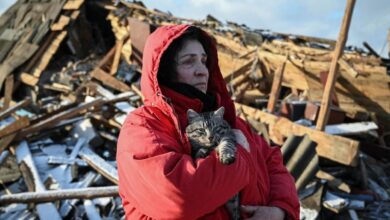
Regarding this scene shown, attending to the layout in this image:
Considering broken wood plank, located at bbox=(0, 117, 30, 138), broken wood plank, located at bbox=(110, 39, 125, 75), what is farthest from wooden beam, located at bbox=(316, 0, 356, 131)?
broken wood plank, located at bbox=(110, 39, 125, 75)

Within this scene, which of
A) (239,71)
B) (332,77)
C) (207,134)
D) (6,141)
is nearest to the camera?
(207,134)

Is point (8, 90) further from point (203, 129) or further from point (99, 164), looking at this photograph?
point (203, 129)

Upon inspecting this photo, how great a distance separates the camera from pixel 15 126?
6.71 metres

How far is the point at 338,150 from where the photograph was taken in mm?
5504

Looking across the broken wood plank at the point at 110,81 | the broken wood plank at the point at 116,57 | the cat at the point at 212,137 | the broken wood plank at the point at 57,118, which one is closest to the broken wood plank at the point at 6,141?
the broken wood plank at the point at 57,118

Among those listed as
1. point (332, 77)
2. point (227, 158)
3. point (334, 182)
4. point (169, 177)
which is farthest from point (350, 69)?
point (169, 177)

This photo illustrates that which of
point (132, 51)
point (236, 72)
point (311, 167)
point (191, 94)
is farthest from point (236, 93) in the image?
point (191, 94)

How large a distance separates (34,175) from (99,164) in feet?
3.32

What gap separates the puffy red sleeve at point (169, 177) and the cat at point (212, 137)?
78 mm

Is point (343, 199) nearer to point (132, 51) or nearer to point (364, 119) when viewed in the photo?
point (364, 119)

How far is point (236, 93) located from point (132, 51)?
4.53 metres

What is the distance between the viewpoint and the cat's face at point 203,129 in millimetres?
1985

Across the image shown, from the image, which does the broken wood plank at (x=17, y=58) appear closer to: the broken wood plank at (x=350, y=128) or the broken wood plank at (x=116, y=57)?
the broken wood plank at (x=116, y=57)

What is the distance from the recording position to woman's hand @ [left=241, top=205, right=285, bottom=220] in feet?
6.33
